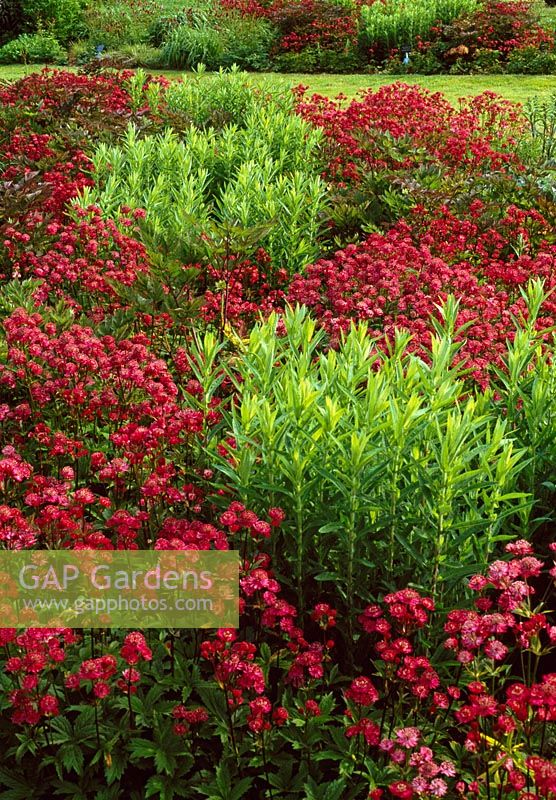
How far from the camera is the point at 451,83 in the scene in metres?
16.3

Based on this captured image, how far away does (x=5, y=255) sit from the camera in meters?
5.98

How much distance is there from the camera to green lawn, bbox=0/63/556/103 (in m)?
15.4

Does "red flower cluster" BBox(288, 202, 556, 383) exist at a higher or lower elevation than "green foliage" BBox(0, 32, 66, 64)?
lower

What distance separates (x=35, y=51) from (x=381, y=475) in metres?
21.5

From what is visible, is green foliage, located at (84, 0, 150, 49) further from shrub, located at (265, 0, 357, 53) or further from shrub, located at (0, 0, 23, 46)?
shrub, located at (265, 0, 357, 53)

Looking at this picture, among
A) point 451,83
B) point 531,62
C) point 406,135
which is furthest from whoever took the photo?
point 531,62

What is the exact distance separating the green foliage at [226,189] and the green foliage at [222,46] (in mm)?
11577

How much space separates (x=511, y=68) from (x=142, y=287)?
15033 mm

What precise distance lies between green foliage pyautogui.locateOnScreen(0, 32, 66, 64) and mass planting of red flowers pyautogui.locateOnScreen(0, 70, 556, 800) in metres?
17.0

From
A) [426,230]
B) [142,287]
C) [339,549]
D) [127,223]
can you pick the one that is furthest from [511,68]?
[339,549]

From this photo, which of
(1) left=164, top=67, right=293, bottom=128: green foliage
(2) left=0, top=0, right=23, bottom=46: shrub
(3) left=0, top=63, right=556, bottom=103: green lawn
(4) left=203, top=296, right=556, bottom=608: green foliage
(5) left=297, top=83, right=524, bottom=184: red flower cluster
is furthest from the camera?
(2) left=0, top=0, right=23, bottom=46: shrub

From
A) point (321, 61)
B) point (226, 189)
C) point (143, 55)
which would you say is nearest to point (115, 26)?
point (143, 55)

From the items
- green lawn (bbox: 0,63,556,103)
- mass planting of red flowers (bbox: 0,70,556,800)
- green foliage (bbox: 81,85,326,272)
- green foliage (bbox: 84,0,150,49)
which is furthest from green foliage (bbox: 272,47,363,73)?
mass planting of red flowers (bbox: 0,70,556,800)

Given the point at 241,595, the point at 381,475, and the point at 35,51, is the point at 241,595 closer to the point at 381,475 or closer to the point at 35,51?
the point at 381,475
